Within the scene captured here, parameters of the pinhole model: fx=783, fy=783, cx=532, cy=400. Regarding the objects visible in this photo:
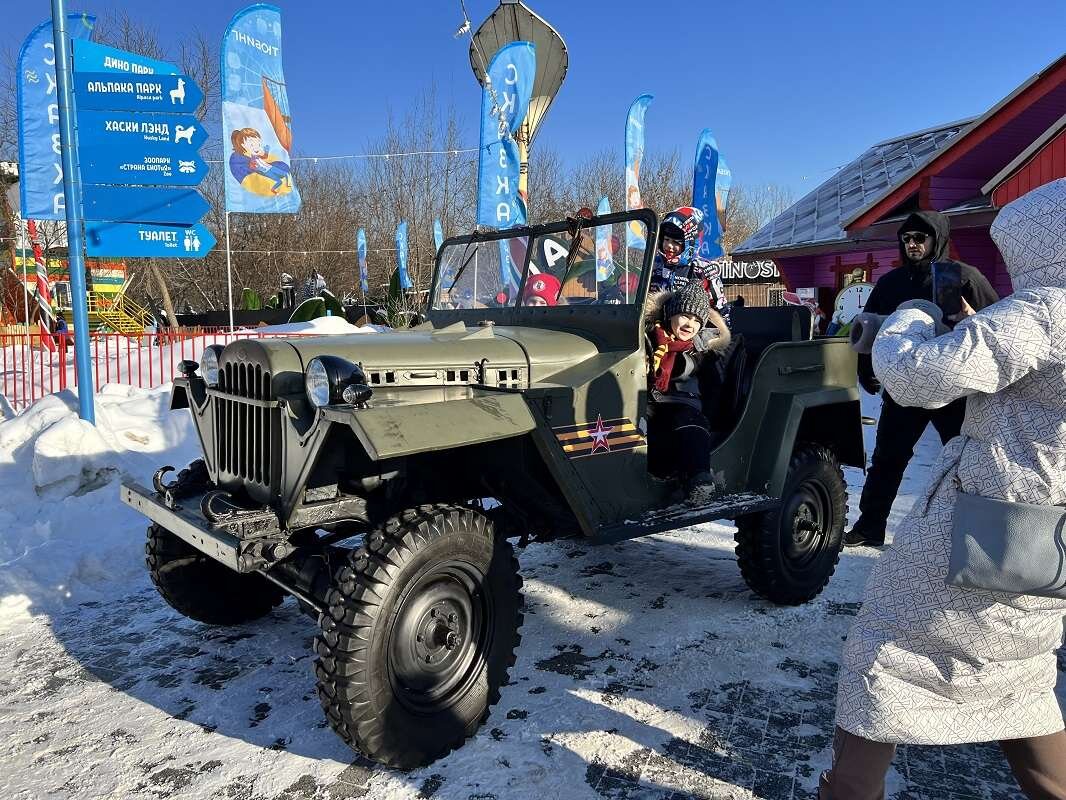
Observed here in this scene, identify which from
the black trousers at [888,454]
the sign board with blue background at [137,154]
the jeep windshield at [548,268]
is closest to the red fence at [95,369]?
the sign board with blue background at [137,154]

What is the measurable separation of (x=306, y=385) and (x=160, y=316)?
2554 cm

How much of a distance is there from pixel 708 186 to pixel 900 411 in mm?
12048

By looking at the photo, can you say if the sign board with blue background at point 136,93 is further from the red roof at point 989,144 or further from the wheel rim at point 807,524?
the red roof at point 989,144

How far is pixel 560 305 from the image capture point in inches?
153

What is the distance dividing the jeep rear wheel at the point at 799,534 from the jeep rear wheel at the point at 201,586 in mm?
2407

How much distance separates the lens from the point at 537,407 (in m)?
3.04

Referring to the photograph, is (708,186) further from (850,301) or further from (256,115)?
(256,115)

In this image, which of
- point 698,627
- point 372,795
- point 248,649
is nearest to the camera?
point 372,795

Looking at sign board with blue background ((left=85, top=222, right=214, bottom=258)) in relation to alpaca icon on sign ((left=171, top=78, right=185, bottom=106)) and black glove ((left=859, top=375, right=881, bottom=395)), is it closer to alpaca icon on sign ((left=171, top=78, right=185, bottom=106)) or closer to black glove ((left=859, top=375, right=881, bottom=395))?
alpaca icon on sign ((left=171, top=78, right=185, bottom=106))

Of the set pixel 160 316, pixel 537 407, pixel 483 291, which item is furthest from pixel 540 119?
pixel 537 407

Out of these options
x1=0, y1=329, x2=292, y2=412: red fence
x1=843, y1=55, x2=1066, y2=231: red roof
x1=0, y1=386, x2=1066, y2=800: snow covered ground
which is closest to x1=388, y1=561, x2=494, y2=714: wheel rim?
x1=0, y1=386, x2=1066, y2=800: snow covered ground

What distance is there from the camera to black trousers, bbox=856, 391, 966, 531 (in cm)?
461

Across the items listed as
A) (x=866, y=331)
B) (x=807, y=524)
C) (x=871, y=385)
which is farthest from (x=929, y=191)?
(x=866, y=331)

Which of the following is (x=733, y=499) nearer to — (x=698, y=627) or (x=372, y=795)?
(x=698, y=627)
